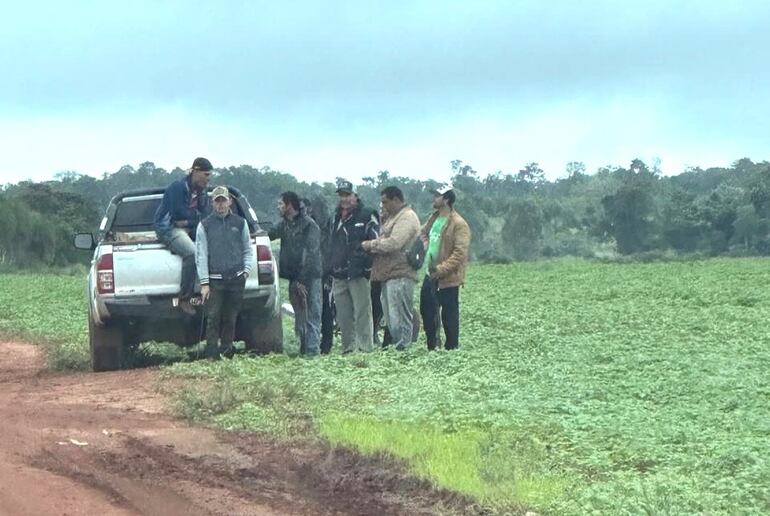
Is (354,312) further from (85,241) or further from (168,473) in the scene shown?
(168,473)

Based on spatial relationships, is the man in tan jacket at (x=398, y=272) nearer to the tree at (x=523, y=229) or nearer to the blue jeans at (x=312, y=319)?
→ the blue jeans at (x=312, y=319)

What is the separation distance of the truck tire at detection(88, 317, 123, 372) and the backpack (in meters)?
3.08

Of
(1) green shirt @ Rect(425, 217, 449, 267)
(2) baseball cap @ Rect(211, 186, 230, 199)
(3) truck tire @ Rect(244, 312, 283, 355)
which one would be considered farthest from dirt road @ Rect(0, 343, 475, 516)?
(1) green shirt @ Rect(425, 217, 449, 267)

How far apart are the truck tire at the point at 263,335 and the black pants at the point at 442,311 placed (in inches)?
63.1

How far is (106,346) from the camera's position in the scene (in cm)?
1264

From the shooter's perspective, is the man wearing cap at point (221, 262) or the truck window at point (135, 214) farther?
the truck window at point (135, 214)

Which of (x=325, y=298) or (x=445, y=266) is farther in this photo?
(x=325, y=298)

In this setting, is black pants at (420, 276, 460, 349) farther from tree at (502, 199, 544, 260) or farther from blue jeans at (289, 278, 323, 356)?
tree at (502, 199, 544, 260)

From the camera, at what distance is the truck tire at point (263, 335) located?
13.1 metres

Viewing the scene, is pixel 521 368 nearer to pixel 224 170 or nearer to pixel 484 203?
pixel 484 203

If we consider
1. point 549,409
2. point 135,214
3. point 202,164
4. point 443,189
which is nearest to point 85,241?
point 135,214

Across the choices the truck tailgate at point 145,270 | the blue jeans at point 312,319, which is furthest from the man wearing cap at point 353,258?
the truck tailgate at point 145,270

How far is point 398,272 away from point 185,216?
2.29 metres

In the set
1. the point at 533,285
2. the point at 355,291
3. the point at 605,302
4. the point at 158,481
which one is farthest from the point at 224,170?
the point at 158,481
